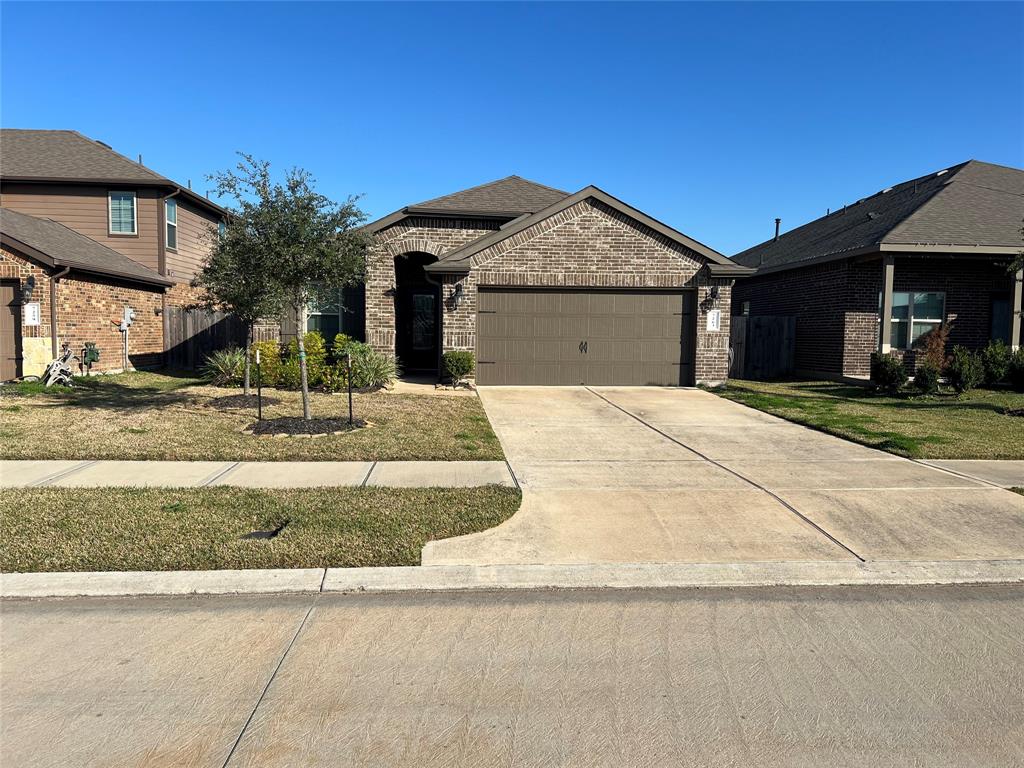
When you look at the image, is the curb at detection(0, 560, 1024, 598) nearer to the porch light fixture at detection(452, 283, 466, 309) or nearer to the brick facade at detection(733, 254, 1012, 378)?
the porch light fixture at detection(452, 283, 466, 309)

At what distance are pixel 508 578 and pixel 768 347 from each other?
55.0 feet

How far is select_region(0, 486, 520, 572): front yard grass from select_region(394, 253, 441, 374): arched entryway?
540 inches

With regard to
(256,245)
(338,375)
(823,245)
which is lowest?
(338,375)

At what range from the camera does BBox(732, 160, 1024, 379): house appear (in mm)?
15844

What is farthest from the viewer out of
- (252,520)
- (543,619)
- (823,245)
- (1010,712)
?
(823,245)

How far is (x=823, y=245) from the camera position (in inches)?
752

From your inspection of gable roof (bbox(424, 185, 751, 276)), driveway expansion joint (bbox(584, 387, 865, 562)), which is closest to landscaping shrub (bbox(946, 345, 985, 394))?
gable roof (bbox(424, 185, 751, 276))

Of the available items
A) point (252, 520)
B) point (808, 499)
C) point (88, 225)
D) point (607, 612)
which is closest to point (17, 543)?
point (252, 520)

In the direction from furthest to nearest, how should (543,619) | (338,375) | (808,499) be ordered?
A: (338,375) → (808,499) → (543,619)

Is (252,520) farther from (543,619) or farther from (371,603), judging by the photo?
(543,619)

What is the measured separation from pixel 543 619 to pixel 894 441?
7.47 metres

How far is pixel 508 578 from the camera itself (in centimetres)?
464

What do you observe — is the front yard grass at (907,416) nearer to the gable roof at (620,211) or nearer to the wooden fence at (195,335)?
the gable roof at (620,211)

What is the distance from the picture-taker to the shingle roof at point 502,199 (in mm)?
18047
